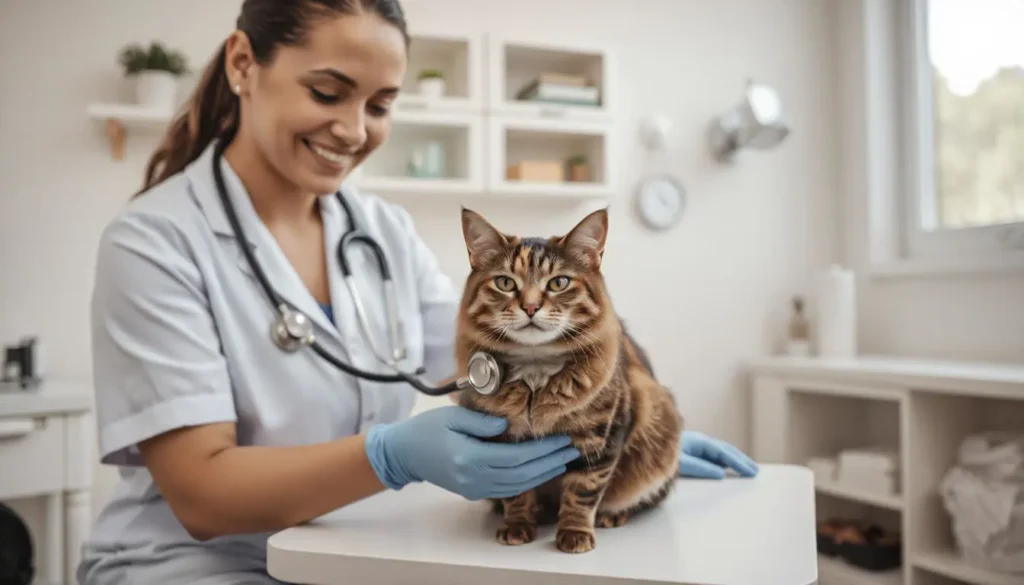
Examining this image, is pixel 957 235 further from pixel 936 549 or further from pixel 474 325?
pixel 474 325

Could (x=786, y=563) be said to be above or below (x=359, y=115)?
below

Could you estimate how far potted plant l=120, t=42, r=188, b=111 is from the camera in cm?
222

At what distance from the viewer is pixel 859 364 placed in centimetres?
249

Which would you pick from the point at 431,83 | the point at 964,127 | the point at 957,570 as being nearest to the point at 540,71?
the point at 431,83

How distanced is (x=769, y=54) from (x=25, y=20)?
2.68 meters

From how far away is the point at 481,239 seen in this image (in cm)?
75

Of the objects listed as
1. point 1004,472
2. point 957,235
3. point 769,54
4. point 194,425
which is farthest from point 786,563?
point 769,54

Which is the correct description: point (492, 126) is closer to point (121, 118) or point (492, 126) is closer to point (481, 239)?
point (121, 118)

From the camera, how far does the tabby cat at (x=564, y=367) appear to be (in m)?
0.73

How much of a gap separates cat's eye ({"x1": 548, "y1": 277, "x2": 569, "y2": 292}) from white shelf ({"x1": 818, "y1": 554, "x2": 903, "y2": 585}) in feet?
6.64

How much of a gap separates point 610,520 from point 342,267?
0.65 metres

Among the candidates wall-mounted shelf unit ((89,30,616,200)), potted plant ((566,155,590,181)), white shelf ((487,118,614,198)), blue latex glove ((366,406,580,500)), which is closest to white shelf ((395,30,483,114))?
wall-mounted shelf unit ((89,30,616,200))

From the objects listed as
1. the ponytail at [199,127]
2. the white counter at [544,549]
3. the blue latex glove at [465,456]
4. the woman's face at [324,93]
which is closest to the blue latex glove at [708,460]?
the white counter at [544,549]

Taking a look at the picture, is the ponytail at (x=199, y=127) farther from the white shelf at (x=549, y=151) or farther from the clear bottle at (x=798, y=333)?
the clear bottle at (x=798, y=333)
